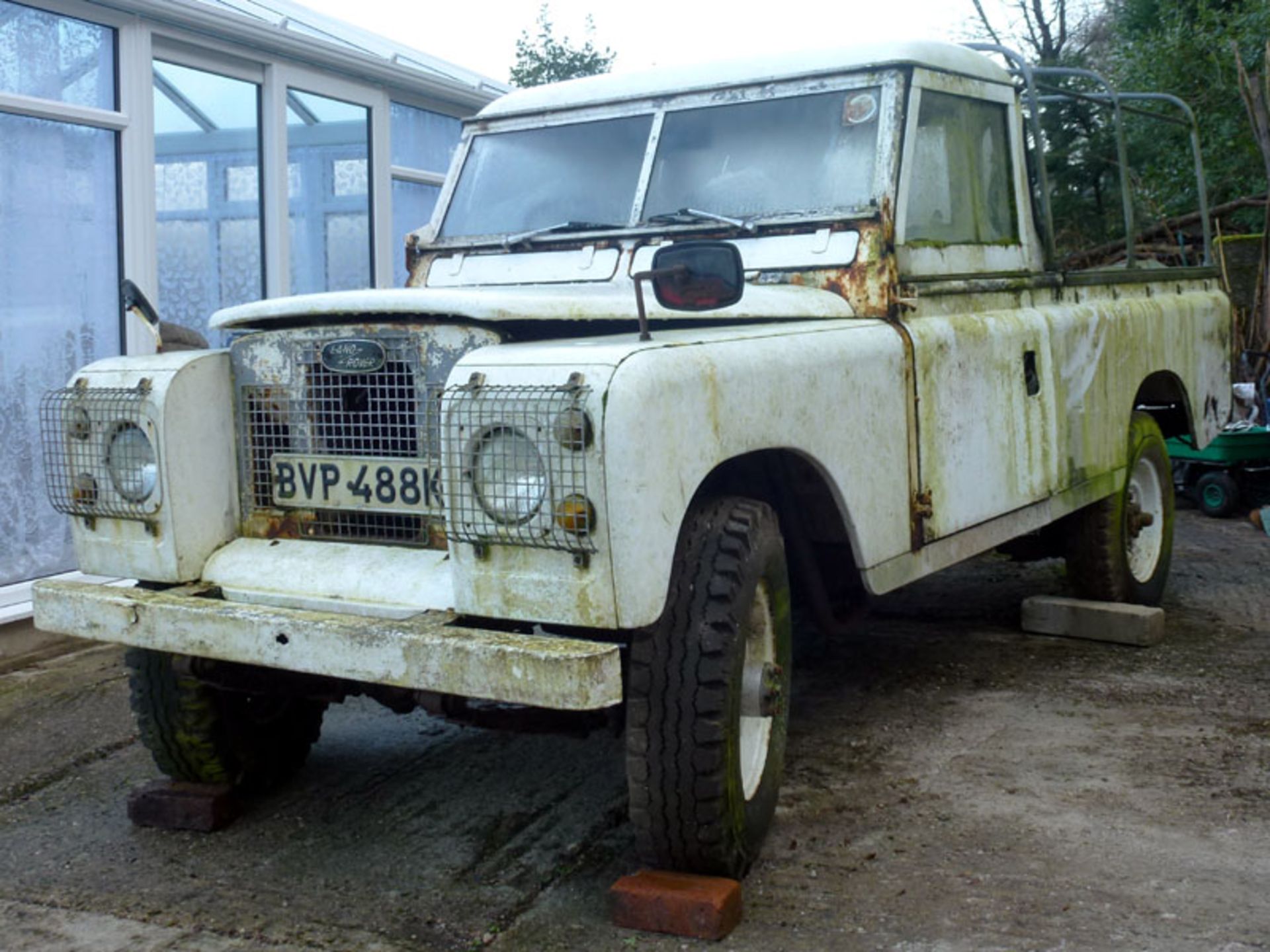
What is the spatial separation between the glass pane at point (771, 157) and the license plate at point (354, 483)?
153cm

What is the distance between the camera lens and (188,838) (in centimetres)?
409

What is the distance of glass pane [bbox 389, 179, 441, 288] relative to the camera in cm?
907

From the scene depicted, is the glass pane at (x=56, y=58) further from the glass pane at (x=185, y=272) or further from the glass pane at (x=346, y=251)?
the glass pane at (x=346, y=251)

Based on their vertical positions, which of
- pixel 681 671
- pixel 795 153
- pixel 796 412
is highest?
pixel 795 153

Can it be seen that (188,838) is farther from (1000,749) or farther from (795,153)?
(795,153)

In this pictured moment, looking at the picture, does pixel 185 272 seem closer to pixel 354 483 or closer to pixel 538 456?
pixel 354 483

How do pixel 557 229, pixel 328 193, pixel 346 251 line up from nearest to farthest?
pixel 557 229
pixel 328 193
pixel 346 251

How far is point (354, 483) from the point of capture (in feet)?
12.3

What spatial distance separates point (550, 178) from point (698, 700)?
7.99 ft

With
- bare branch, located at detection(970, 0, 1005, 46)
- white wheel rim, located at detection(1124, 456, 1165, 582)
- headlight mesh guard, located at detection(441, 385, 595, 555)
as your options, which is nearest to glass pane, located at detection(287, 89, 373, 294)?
white wheel rim, located at detection(1124, 456, 1165, 582)

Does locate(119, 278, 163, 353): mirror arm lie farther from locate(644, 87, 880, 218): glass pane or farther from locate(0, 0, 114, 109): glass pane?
locate(0, 0, 114, 109): glass pane

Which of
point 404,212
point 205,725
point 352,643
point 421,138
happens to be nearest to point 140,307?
point 205,725

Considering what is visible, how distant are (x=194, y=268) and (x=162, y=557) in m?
4.16

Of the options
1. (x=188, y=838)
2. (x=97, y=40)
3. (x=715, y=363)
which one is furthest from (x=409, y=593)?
(x=97, y=40)
